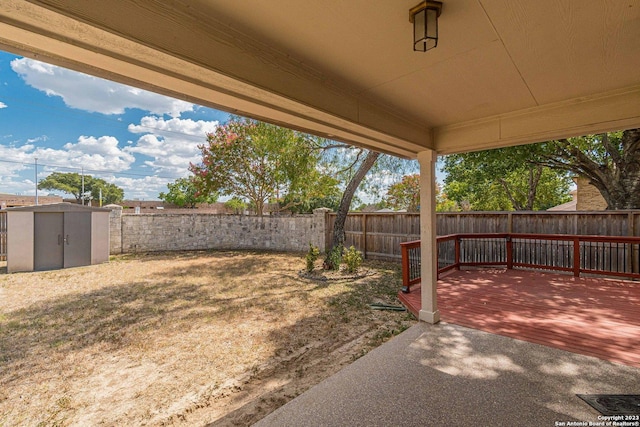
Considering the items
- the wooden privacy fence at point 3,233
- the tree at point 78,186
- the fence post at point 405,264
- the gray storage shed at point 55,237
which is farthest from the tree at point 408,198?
the tree at point 78,186

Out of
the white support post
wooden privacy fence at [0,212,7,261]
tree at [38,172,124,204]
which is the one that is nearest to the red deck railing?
the white support post

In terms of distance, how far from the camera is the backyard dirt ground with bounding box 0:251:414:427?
2.27 meters

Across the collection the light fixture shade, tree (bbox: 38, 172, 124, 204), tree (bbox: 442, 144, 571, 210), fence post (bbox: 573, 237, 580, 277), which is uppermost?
tree (bbox: 38, 172, 124, 204)

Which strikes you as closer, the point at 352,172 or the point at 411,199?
the point at 352,172

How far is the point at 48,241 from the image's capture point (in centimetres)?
748

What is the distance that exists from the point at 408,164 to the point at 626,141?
493 centimetres

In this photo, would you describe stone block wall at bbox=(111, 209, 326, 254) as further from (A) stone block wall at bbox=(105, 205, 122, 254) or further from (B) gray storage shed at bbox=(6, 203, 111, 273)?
(B) gray storage shed at bbox=(6, 203, 111, 273)

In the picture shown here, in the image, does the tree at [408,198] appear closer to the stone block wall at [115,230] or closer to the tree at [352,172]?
the tree at [352,172]

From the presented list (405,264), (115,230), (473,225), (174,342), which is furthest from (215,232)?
(473,225)

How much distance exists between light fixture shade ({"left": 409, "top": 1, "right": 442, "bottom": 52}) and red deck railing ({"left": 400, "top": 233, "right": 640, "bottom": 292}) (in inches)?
147

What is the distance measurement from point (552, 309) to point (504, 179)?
12.4 m

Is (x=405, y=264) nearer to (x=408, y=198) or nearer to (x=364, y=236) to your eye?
(x=364, y=236)

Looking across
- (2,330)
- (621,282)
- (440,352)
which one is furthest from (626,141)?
(2,330)

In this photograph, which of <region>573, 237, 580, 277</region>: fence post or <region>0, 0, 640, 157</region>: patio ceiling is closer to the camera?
<region>0, 0, 640, 157</region>: patio ceiling
